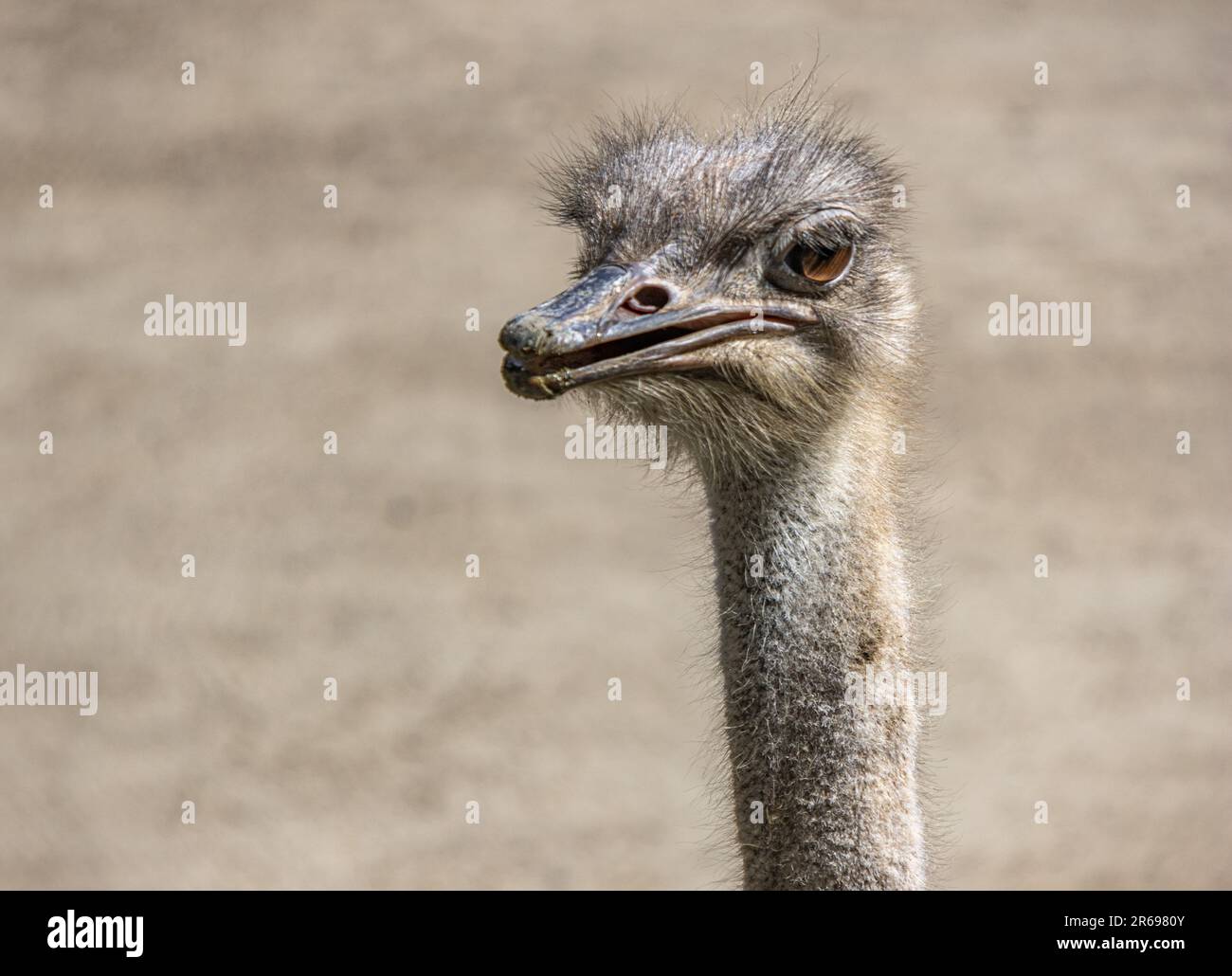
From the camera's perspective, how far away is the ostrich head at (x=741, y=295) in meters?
2.41

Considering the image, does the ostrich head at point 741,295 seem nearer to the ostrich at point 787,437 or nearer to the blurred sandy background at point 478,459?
the ostrich at point 787,437

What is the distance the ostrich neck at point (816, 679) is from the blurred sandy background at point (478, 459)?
271 centimetres

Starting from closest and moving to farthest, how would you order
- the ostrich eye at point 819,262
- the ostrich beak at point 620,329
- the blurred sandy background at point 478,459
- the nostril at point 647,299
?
1. the ostrich beak at point 620,329
2. the nostril at point 647,299
3. the ostrich eye at point 819,262
4. the blurred sandy background at point 478,459

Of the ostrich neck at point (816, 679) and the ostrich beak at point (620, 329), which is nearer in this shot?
the ostrich beak at point (620, 329)

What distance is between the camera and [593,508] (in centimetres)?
682

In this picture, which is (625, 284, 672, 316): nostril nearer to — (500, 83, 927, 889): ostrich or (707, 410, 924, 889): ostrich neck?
(500, 83, 927, 889): ostrich

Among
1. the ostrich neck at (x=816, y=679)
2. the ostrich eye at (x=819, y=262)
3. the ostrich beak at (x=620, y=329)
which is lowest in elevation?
the ostrich neck at (x=816, y=679)

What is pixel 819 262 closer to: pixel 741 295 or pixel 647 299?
pixel 741 295

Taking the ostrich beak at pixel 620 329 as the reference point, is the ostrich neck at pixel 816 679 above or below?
below

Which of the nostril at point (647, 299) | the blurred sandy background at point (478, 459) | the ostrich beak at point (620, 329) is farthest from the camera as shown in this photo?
the blurred sandy background at point (478, 459)

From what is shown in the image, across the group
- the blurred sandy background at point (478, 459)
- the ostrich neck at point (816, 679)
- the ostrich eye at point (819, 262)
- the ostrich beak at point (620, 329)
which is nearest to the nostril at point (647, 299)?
the ostrich beak at point (620, 329)
